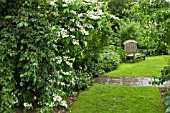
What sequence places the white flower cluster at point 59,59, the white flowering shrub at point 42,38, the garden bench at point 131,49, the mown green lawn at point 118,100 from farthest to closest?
the garden bench at point 131,49, the mown green lawn at point 118,100, the white flower cluster at point 59,59, the white flowering shrub at point 42,38

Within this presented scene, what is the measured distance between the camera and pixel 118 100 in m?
4.49

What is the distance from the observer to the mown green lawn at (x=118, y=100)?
4023 mm

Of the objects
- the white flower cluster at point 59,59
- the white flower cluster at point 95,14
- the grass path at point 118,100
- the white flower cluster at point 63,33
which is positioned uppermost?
the white flower cluster at point 95,14

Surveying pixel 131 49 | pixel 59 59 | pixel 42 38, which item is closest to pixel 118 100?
pixel 59 59

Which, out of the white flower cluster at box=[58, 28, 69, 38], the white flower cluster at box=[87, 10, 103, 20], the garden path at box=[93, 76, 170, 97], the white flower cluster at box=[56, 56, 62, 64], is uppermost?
the white flower cluster at box=[87, 10, 103, 20]

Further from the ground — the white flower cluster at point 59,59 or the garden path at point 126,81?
the white flower cluster at point 59,59

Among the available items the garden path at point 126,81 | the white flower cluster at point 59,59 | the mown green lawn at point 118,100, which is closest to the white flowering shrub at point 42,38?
the white flower cluster at point 59,59

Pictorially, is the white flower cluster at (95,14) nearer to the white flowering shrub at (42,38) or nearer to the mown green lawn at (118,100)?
the white flowering shrub at (42,38)

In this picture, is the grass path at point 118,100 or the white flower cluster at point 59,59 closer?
the white flower cluster at point 59,59

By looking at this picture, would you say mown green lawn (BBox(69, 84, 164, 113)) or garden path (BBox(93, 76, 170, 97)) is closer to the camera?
mown green lawn (BBox(69, 84, 164, 113))

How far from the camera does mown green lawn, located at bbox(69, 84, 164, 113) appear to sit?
4.02m

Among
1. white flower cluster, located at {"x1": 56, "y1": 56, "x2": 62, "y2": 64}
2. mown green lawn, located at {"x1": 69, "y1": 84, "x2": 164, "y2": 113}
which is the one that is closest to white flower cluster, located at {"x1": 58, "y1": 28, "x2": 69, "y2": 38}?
white flower cluster, located at {"x1": 56, "y1": 56, "x2": 62, "y2": 64}

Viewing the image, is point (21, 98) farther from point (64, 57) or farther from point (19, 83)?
point (64, 57)

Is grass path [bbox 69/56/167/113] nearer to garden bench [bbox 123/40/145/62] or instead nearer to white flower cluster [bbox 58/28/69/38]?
white flower cluster [bbox 58/28/69/38]
